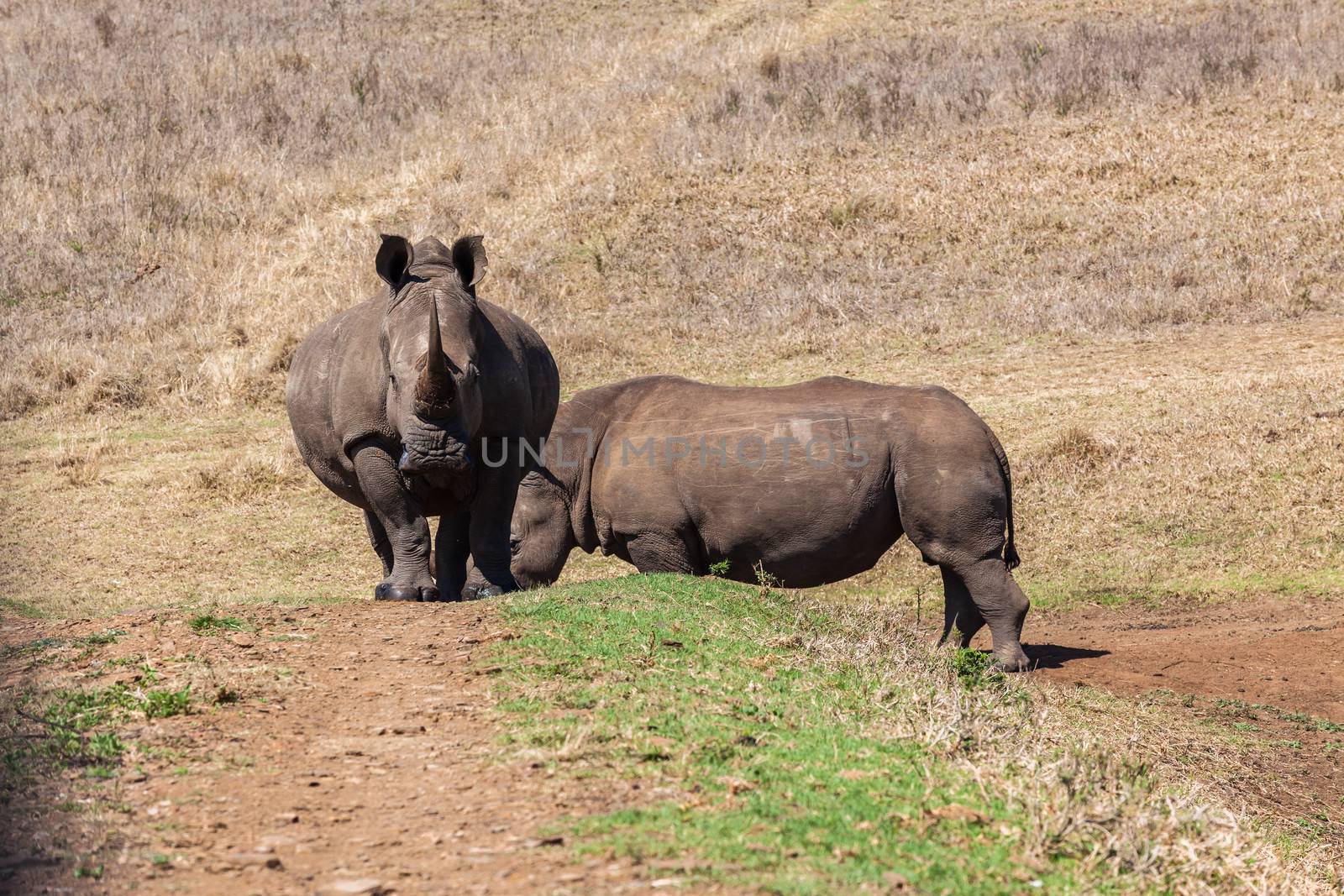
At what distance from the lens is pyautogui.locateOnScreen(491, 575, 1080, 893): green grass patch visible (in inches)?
158

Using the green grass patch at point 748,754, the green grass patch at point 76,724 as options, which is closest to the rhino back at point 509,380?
the green grass patch at point 748,754

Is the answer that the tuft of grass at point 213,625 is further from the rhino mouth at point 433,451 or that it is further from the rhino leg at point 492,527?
the rhino leg at point 492,527

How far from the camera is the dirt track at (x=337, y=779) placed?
3.84m

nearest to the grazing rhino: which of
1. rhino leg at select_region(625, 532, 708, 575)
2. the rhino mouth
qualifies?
the rhino mouth

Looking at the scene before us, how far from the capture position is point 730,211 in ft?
76.9

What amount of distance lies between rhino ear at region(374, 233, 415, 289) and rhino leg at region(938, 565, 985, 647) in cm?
423

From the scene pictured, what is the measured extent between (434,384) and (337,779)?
3377 millimetres

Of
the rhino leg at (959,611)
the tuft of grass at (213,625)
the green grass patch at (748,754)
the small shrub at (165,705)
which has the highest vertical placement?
the small shrub at (165,705)

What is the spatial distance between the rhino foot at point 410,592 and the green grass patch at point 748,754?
4.39ft

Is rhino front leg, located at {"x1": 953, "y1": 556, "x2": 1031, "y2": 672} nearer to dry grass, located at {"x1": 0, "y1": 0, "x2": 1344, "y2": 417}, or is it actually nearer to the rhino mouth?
the rhino mouth

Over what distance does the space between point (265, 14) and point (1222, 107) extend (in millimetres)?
21123

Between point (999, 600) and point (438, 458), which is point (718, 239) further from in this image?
point (438, 458)

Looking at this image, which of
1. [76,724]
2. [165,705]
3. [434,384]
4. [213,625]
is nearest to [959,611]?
[434,384]

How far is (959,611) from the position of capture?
10.3 metres
